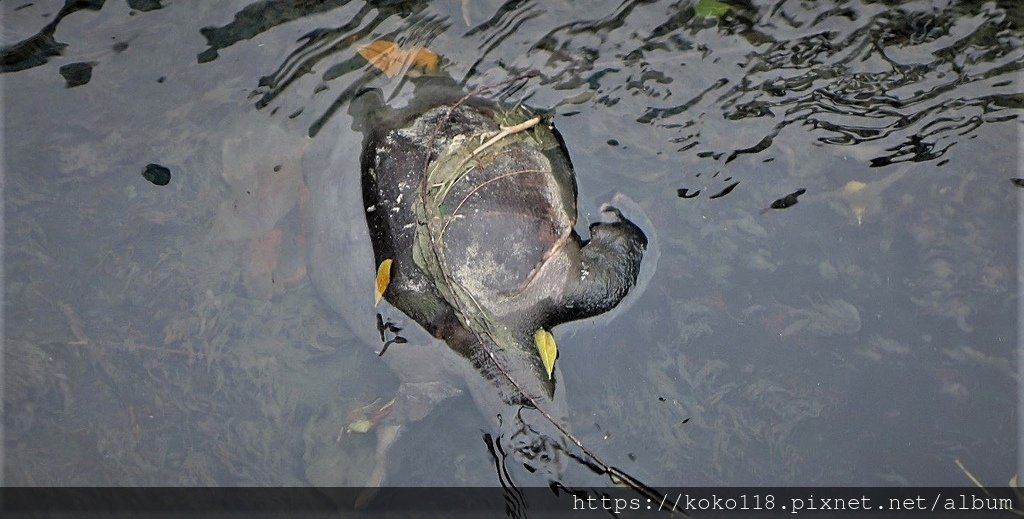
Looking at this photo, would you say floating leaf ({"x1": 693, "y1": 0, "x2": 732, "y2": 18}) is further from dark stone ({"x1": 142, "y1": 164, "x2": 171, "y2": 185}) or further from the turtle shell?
dark stone ({"x1": 142, "y1": 164, "x2": 171, "y2": 185})

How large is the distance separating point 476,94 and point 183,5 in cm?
159

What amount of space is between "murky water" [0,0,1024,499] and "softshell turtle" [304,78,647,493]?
14 cm

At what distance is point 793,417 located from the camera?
11.1 ft

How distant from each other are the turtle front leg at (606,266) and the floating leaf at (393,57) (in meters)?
1.24

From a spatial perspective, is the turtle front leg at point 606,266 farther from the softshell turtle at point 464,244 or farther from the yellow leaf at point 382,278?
the yellow leaf at point 382,278

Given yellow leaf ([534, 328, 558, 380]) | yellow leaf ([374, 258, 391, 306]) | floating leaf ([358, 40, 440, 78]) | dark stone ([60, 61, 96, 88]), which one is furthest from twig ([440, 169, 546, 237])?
dark stone ([60, 61, 96, 88])

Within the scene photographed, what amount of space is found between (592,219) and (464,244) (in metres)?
0.73

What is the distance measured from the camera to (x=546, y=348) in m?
3.35

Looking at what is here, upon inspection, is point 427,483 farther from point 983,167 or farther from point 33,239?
point 983,167

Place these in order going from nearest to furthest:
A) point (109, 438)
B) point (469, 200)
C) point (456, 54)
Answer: point (469, 200) < point (109, 438) < point (456, 54)

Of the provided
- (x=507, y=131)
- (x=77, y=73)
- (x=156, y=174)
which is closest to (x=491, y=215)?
(x=507, y=131)

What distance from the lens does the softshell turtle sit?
10.6 ft

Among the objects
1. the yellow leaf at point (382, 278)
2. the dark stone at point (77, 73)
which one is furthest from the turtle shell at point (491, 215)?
the dark stone at point (77, 73)

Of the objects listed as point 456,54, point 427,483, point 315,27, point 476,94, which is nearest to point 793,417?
point 427,483
